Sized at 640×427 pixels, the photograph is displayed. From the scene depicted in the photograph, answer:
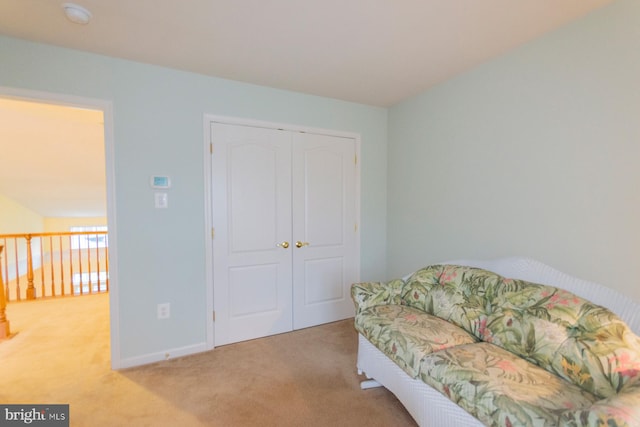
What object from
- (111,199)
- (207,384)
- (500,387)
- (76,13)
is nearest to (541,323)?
(500,387)

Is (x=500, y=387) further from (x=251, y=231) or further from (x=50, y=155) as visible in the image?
(x=50, y=155)

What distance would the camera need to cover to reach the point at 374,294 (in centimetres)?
213

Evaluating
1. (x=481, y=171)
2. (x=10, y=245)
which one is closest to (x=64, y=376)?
(x=481, y=171)

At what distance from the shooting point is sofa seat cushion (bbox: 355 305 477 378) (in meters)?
1.55

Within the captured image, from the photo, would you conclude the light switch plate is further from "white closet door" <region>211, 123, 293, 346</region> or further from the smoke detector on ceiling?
the smoke detector on ceiling

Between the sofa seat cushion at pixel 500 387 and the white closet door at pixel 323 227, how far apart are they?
5.47ft

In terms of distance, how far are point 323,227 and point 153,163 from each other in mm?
1691

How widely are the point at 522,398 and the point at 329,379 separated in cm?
130

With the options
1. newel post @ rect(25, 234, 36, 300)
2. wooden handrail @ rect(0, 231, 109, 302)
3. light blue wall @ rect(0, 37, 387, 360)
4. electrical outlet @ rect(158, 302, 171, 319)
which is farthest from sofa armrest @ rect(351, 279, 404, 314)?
newel post @ rect(25, 234, 36, 300)

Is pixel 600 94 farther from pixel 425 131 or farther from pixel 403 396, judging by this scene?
pixel 403 396

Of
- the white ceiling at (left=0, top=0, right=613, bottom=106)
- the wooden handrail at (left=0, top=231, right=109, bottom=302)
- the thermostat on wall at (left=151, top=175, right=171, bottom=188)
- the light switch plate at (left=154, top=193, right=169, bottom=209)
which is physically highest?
the white ceiling at (left=0, top=0, right=613, bottom=106)

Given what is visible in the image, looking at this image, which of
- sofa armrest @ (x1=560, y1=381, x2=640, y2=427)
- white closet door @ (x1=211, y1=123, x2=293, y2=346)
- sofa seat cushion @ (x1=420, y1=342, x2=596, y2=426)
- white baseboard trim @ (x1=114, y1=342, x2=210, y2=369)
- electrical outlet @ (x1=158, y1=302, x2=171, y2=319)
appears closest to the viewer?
sofa armrest @ (x1=560, y1=381, x2=640, y2=427)

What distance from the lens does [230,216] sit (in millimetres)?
2592

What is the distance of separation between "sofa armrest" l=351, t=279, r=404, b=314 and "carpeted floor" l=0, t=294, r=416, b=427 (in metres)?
0.56
